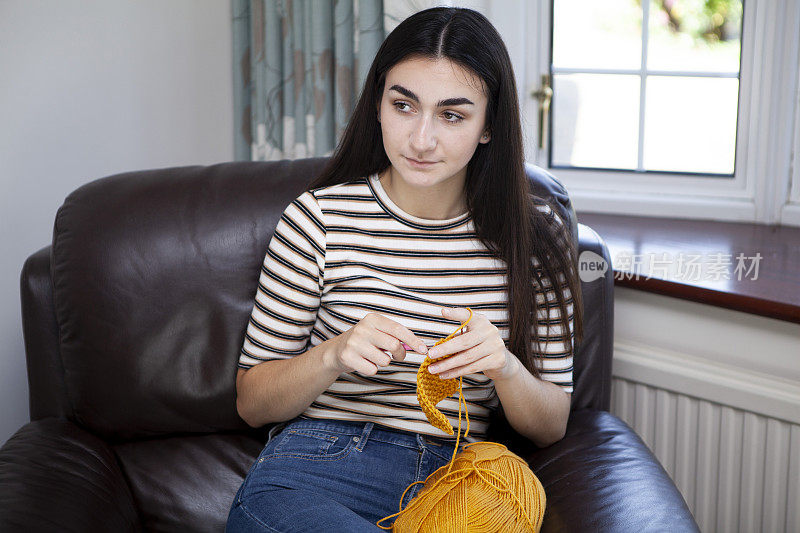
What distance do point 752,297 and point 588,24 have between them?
939mm

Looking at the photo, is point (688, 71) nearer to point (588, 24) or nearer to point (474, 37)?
point (588, 24)

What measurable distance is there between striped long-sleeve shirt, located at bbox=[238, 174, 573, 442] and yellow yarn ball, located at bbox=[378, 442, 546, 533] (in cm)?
17

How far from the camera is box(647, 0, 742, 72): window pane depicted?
1957 mm

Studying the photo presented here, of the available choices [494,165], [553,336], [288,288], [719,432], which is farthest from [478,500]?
[719,432]

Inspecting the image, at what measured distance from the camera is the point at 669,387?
5.45ft

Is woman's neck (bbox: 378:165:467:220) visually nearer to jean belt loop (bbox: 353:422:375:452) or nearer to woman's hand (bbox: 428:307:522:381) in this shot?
woman's hand (bbox: 428:307:522:381)

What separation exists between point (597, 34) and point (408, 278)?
1.11 meters

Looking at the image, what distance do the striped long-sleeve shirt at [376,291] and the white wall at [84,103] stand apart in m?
0.71

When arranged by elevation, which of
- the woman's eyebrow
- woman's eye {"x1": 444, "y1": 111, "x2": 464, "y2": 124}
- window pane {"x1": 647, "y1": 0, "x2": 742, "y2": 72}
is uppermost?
window pane {"x1": 647, "y1": 0, "x2": 742, "y2": 72}

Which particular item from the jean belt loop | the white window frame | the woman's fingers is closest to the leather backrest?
the jean belt loop

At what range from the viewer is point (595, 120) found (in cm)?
217

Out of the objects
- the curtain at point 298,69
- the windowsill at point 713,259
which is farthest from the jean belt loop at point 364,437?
the curtain at point 298,69

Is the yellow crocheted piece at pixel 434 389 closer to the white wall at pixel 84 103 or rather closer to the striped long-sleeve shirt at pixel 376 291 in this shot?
the striped long-sleeve shirt at pixel 376 291

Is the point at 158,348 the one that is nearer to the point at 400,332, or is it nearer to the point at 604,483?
the point at 400,332
